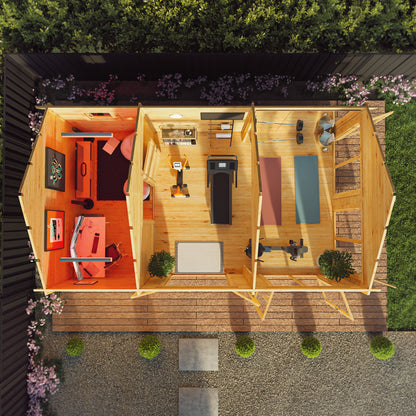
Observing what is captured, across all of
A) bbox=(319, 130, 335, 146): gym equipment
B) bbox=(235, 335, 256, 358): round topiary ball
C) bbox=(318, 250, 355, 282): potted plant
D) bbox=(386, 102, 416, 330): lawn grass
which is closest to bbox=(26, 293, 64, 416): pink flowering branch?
bbox=(235, 335, 256, 358): round topiary ball

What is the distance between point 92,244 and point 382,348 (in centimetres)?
545

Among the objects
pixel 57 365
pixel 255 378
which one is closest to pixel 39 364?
pixel 57 365

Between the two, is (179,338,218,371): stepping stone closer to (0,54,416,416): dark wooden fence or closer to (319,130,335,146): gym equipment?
(0,54,416,416): dark wooden fence

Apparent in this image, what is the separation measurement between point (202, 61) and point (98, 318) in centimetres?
522

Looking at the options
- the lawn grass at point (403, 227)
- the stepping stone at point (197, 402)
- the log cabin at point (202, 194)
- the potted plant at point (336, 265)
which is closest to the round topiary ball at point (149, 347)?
the stepping stone at point (197, 402)

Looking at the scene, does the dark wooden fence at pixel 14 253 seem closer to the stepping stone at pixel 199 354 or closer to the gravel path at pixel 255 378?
the gravel path at pixel 255 378

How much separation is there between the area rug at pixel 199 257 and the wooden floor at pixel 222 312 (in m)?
1.07

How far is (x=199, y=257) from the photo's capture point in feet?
13.3

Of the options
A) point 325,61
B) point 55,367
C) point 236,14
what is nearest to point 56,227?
point 55,367

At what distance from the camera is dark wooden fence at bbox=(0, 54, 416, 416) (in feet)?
13.4

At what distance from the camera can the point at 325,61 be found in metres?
4.17

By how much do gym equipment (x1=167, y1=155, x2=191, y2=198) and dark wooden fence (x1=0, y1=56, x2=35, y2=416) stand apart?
279 cm

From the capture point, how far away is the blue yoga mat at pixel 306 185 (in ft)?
13.7

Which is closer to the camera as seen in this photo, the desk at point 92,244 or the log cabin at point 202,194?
the log cabin at point 202,194
